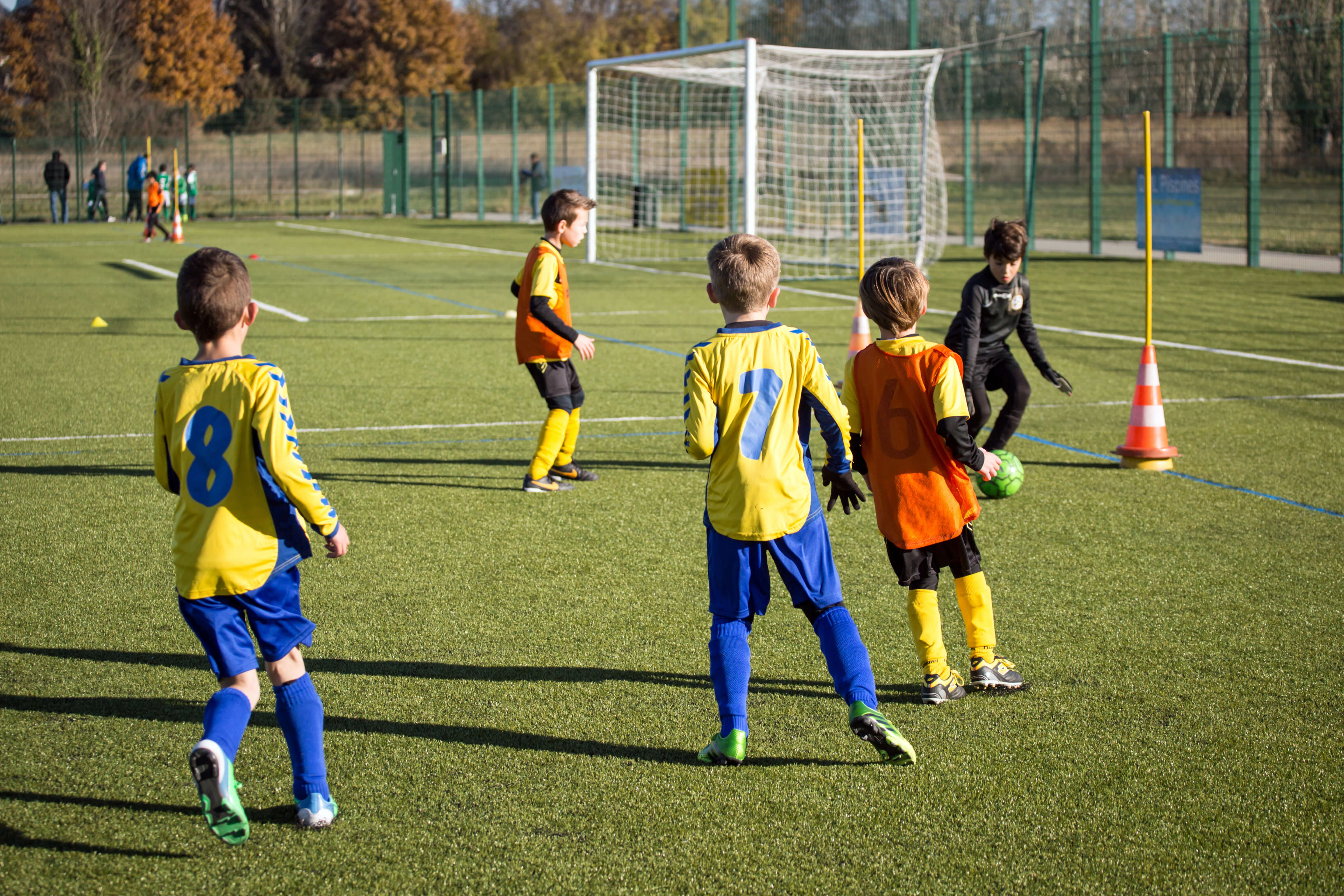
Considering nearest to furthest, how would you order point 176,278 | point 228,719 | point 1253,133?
point 228,719 < point 176,278 < point 1253,133

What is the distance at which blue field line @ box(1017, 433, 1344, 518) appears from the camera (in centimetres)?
675

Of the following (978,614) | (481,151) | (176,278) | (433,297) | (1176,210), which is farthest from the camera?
(481,151)

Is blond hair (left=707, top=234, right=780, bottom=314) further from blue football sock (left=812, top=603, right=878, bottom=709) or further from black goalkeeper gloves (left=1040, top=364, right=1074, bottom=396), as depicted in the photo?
black goalkeeper gloves (left=1040, top=364, right=1074, bottom=396)

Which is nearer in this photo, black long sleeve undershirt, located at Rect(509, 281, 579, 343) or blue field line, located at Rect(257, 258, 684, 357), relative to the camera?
black long sleeve undershirt, located at Rect(509, 281, 579, 343)

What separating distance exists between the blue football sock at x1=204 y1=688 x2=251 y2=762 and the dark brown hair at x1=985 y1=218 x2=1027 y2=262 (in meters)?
4.44

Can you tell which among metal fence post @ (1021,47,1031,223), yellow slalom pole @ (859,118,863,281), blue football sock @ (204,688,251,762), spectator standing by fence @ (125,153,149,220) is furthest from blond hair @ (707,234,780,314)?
spectator standing by fence @ (125,153,149,220)

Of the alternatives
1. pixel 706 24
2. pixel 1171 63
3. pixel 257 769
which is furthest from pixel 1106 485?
pixel 706 24

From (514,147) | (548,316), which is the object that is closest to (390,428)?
(548,316)

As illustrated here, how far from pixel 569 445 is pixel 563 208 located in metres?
1.38

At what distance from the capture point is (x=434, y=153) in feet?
138

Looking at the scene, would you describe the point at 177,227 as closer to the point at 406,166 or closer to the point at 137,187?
the point at 137,187

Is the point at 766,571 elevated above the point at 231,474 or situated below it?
below

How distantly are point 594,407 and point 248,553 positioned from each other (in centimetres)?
671

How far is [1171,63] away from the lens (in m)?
23.1
